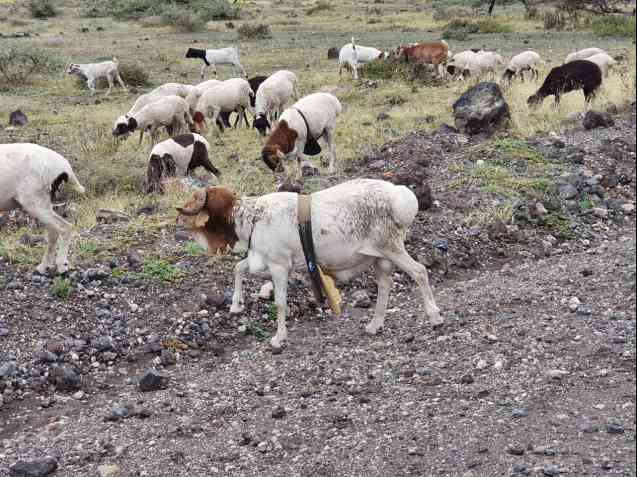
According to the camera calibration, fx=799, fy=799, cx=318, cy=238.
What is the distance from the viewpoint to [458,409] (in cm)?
492

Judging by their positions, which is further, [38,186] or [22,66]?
[22,66]

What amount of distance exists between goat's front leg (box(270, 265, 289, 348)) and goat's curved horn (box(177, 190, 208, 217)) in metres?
0.78

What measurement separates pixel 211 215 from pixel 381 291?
155 cm

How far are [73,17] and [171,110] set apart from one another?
37.7 m

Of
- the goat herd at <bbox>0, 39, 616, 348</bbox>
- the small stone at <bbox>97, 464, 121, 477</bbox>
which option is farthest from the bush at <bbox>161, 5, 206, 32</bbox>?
the small stone at <bbox>97, 464, 121, 477</bbox>

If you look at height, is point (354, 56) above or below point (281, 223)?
below

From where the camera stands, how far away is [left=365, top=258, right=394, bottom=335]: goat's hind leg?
659 cm

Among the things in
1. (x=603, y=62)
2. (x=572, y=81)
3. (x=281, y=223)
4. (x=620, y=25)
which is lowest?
(x=572, y=81)

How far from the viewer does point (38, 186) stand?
7.75 metres

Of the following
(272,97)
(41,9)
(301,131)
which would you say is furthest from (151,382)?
(41,9)

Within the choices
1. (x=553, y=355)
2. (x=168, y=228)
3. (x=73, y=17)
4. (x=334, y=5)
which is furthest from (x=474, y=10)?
(x=553, y=355)

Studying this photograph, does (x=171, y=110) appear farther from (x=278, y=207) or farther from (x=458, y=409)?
(x=458, y=409)

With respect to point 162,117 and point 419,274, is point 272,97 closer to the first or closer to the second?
point 162,117

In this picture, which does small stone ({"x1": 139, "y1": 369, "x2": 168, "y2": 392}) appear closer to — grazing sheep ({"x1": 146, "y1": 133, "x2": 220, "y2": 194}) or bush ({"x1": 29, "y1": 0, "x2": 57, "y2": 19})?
grazing sheep ({"x1": 146, "y1": 133, "x2": 220, "y2": 194})
